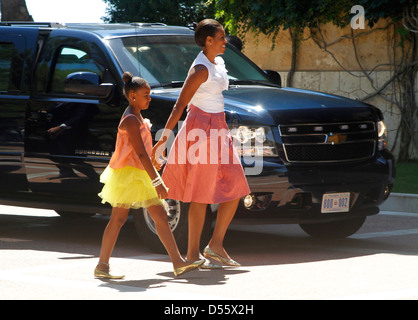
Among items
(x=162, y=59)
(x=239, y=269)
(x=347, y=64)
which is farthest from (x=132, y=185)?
(x=347, y=64)

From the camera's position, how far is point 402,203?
11422mm

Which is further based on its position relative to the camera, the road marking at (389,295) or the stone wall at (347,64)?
the stone wall at (347,64)

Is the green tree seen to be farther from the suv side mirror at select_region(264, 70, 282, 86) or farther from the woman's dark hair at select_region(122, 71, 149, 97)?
the woman's dark hair at select_region(122, 71, 149, 97)

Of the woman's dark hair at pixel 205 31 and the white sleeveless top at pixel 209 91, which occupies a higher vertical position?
the woman's dark hair at pixel 205 31

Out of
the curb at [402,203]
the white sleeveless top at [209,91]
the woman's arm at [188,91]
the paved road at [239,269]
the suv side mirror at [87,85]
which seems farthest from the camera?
the curb at [402,203]

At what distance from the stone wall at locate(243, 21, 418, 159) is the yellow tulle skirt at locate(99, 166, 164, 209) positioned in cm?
1038

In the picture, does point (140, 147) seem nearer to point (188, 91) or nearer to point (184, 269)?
point (188, 91)

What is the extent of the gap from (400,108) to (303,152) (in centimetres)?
903

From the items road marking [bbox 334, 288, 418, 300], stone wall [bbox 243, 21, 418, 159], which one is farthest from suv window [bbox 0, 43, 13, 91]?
stone wall [bbox 243, 21, 418, 159]

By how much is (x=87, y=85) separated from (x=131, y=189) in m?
1.85

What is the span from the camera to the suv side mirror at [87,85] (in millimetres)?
8320

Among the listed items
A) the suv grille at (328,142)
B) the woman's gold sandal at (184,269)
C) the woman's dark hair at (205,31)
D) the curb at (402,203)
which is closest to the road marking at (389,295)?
the woman's gold sandal at (184,269)

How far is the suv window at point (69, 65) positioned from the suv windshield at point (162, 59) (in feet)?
0.98

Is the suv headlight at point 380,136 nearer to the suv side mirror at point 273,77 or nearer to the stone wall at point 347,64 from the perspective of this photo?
the suv side mirror at point 273,77
